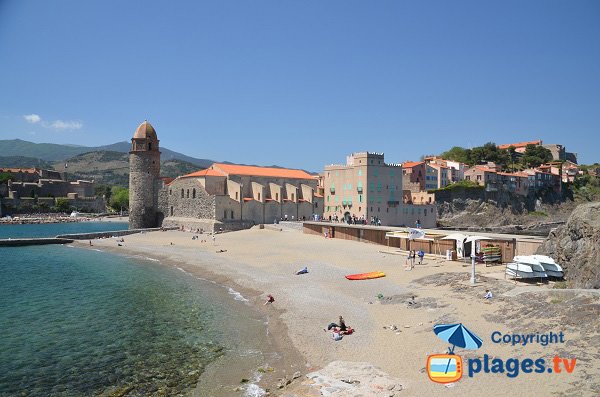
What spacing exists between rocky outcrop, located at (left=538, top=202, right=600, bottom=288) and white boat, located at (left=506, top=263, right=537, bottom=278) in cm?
148

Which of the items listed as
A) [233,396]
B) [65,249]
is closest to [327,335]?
[233,396]

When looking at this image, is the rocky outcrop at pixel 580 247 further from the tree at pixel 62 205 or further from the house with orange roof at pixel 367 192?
the tree at pixel 62 205

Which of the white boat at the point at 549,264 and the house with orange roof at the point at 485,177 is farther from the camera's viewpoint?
the house with orange roof at the point at 485,177

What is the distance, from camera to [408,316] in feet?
55.5

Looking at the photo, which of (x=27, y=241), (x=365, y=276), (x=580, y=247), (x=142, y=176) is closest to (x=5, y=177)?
(x=142, y=176)

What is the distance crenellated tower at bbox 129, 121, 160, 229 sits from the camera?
60656 millimetres

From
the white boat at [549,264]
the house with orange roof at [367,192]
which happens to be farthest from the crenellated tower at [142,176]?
the white boat at [549,264]

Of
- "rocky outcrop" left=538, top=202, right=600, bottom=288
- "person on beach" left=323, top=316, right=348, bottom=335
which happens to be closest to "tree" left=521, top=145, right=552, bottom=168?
"rocky outcrop" left=538, top=202, right=600, bottom=288

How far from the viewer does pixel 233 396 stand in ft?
38.2

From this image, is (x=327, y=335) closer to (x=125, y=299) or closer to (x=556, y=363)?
(x=556, y=363)

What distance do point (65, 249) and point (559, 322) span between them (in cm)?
4658

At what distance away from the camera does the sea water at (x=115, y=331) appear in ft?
42.8

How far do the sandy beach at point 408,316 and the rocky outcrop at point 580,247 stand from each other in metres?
1.79
